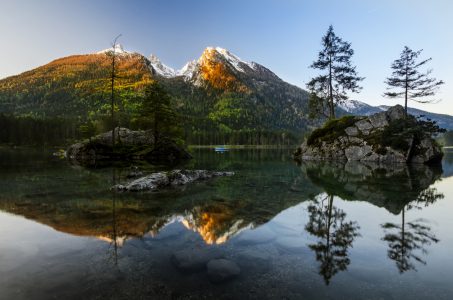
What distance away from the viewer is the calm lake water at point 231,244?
346 centimetres

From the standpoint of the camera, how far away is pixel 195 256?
452 cm

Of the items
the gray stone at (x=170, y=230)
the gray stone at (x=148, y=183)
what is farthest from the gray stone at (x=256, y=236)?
the gray stone at (x=148, y=183)

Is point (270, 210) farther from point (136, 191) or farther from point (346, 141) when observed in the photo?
point (346, 141)

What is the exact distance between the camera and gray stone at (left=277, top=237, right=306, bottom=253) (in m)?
4.94

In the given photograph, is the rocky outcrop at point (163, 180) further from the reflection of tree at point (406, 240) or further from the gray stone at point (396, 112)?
the gray stone at point (396, 112)

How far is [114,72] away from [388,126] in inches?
1502

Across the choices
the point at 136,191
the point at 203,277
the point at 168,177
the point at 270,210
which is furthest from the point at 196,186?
the point at 203,277

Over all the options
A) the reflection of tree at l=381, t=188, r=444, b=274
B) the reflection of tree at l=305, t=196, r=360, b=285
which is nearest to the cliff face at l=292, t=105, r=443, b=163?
the reflection of tree at l=381, t=188, r=444, b=274

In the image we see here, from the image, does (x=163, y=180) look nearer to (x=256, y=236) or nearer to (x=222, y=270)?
(x=256, y=236)

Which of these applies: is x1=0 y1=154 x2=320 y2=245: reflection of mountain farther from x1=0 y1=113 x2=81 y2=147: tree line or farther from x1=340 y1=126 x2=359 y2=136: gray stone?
x1=0 y1=113 x2=81 y2=147: tree line

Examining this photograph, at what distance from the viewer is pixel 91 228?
6.01 meters

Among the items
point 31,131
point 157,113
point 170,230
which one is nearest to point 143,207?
point 170,230

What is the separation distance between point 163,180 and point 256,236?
773 centimetres

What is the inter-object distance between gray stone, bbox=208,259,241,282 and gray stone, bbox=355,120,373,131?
1370 inches
